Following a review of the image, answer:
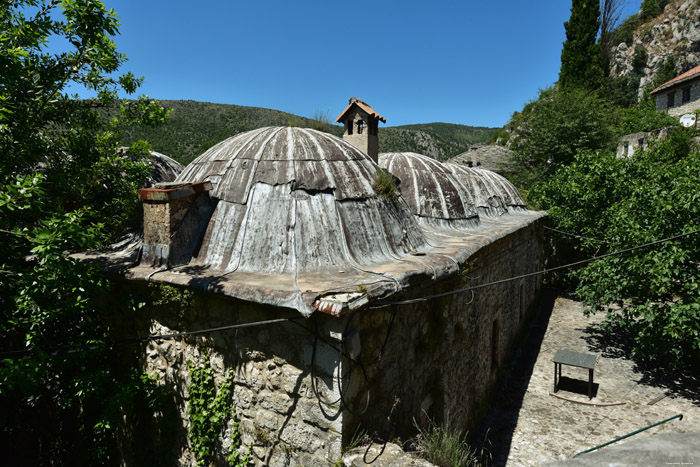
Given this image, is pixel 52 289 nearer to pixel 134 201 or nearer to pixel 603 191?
pixel 134 201

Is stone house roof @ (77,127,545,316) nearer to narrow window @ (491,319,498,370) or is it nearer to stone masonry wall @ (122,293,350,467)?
stone masonry wall @ (122,293,350,467)

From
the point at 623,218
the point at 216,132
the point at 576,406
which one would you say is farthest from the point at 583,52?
the point at 576,406

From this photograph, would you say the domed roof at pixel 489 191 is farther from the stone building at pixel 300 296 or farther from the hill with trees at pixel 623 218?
the stone building at pixel 300 296

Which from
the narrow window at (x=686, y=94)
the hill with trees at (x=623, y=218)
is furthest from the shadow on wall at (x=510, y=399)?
the narrow window at (x=686, y=94)

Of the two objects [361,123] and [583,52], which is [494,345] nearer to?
[361,123]

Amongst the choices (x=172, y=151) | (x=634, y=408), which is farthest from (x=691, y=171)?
(x=172, y=151)

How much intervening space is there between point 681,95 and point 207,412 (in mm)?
41348

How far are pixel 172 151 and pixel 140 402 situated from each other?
32905 millimetres

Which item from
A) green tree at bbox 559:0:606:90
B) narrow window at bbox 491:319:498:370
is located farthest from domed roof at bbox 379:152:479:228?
green tree at bbox 559:0:606:90

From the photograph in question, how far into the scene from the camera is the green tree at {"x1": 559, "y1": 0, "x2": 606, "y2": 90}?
1336 inches

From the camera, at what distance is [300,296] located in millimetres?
3723

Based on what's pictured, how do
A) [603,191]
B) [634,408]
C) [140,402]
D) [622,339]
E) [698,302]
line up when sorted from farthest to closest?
[603,191] < [622,339] < [634,408] < [698,302] < [140,402]

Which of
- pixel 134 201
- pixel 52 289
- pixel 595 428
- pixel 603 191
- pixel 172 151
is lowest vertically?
pixel 595 428

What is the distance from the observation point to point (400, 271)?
187 inches
